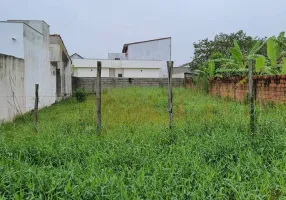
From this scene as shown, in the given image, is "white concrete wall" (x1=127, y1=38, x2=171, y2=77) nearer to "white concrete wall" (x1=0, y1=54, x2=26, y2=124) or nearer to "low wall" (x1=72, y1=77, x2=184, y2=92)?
"low wall" (x1=72, y1=77, x2=184, y2=92)

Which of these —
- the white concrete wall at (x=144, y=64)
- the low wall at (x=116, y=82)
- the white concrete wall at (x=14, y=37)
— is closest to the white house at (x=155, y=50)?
the white concrete wall at (x=144, y=64)

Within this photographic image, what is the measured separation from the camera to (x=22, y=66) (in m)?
9.20

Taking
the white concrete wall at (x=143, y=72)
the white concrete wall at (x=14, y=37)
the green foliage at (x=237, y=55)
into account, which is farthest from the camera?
the white concrete wall at (x=143, y=72)

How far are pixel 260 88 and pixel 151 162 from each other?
257 inches

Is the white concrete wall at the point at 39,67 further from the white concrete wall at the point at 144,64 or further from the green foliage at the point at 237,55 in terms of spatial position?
the white concrete wall at the point at 144,64

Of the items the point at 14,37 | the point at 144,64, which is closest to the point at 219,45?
the point at 144,64

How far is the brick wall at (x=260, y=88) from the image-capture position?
8.06 metres

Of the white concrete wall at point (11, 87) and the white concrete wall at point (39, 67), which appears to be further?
the white concrete wall at point (39, 67)

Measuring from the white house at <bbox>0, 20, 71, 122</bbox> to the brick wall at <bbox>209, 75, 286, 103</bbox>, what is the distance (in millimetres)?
7590

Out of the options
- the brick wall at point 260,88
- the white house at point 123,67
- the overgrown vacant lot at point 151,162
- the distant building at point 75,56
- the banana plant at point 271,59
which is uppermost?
the distant building at point 75,56

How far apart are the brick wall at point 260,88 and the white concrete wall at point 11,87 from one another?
24.8ft

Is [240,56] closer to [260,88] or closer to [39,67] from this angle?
[260,88]

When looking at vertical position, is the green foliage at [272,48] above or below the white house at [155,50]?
below

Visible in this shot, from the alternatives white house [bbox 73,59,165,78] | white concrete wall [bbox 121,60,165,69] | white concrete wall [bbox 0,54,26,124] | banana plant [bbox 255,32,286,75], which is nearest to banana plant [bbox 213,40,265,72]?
banana plant [bbox 255,32,286,75]
